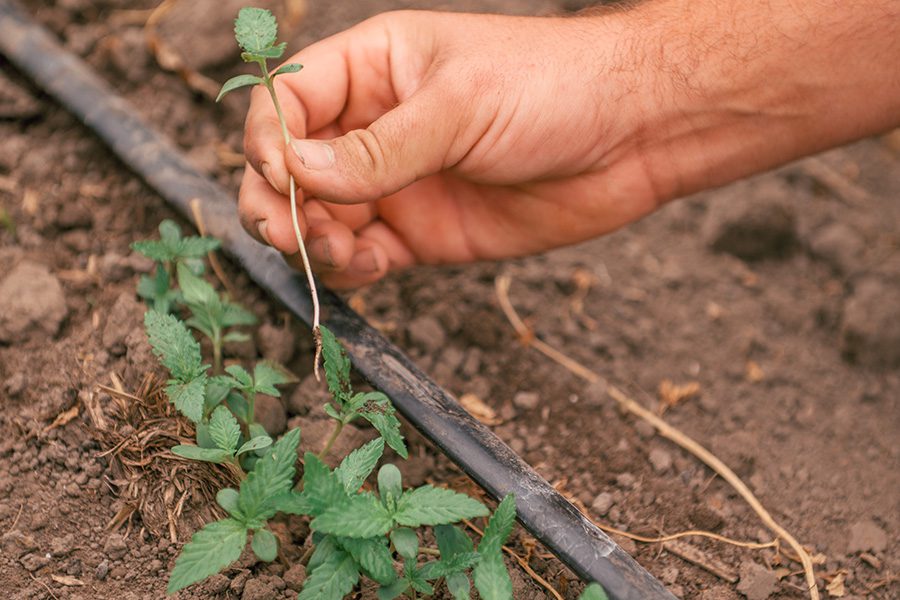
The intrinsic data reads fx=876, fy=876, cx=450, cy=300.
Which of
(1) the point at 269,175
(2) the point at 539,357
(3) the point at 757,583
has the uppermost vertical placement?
(1) the point at 269,175

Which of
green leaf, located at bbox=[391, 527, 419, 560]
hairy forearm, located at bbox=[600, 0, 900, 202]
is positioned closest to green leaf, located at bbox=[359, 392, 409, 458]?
green leaf, located at bbox=[391, 527, 419, 560]

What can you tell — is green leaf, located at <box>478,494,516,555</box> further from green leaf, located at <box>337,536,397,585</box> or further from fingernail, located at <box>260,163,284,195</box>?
fingernail, located at <box>260,163,284,195</box>

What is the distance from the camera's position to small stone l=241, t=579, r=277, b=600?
1548mm

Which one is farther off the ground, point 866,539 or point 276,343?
point 276,343

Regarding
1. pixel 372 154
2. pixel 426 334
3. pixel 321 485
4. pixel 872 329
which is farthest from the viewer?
pixel 872 329

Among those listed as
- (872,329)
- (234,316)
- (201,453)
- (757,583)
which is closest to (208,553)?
(201,453)

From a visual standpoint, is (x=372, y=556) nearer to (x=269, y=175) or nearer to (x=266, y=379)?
(x=266, y=379)

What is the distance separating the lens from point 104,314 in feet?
6.48

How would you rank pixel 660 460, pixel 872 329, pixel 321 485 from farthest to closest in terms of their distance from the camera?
pixel 872 329
pixel 660 460
pixel 321 485

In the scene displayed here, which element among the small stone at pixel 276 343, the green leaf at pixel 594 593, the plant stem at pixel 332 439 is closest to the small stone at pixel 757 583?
the green leaf at pixel 594 593

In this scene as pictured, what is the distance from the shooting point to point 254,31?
1587mm

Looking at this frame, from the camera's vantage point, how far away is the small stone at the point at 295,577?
1.59 meters

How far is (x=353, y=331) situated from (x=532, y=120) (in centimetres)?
60

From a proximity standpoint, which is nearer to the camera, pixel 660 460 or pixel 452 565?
pixel 452 565
